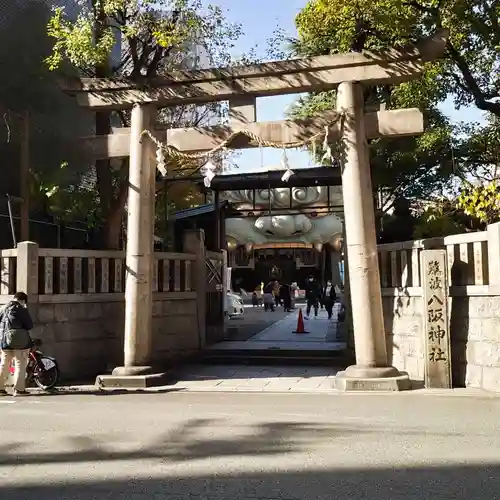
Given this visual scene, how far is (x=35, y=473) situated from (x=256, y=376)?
24.2 feet

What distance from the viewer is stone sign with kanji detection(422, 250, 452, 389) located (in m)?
11.0

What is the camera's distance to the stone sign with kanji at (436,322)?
10961 millimetres

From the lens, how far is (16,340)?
10.8m

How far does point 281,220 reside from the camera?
1577 inches

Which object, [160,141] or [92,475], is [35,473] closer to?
[92,475]

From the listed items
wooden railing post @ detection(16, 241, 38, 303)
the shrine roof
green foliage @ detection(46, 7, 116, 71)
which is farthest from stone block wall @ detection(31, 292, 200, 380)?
green foliage @ detection(46, 7, 116, 71)

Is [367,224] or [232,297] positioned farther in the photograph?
[232,297]

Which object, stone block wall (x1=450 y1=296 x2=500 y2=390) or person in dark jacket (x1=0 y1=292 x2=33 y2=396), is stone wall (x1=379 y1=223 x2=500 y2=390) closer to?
stone block wall (x1=450 y1=296 x2=500 y2=390)

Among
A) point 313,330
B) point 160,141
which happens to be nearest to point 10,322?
point 160,141

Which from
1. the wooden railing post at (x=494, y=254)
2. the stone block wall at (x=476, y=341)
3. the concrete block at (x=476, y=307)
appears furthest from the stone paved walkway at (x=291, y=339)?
the wooden railing post at (x=494, y=254)

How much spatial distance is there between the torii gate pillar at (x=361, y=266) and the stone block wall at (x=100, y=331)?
4.68m

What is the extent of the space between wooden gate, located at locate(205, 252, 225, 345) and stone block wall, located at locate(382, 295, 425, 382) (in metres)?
5.31

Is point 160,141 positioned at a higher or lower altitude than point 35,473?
higher

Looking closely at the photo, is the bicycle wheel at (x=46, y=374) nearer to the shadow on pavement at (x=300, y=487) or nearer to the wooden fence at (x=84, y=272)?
the wooden fence at (x=84, y=272)
